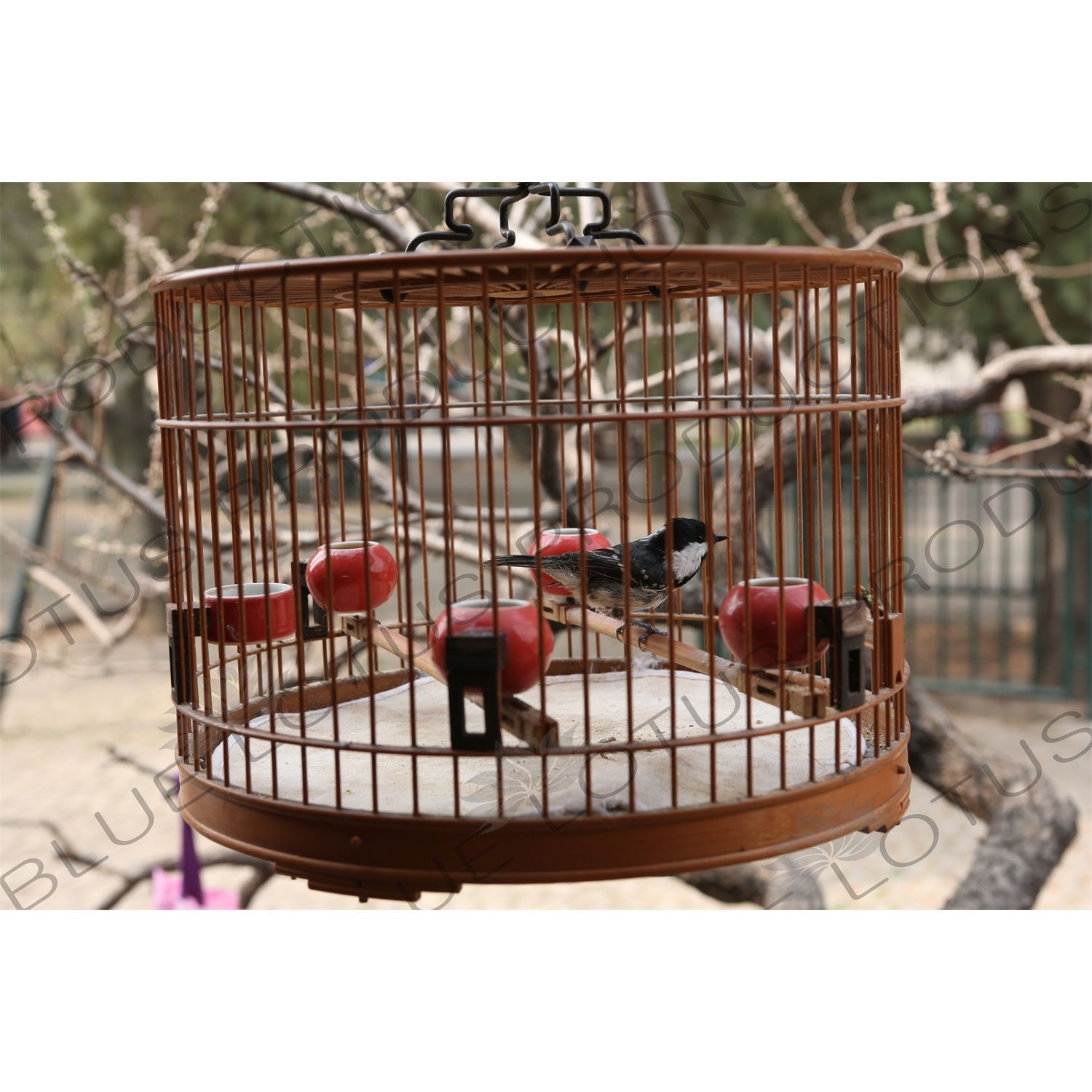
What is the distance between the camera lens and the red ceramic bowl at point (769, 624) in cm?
199

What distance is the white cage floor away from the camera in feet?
6.11

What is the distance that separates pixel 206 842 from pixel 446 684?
434 centimetres

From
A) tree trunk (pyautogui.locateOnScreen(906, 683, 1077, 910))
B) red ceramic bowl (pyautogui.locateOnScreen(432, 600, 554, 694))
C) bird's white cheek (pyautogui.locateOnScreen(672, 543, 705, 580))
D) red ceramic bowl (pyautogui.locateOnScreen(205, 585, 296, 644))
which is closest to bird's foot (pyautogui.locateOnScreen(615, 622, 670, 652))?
bird's white cheek (pyautogui.locateOnScreen(672, 543, 705, 580))

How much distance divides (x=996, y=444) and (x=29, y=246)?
6.77m

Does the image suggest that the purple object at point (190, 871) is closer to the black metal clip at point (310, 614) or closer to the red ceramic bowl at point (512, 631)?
the black metal clip at point (310, 614)

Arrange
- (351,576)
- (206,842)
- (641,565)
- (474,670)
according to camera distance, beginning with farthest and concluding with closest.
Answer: (206,842) → (351,576) → (641,565) → (474,670)

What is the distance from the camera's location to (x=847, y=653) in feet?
6.32

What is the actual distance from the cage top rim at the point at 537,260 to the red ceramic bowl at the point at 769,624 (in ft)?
1.82

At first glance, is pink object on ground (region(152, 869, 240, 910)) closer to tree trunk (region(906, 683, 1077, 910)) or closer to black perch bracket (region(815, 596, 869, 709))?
tree trunk (region(906, 683, 1077, 910))

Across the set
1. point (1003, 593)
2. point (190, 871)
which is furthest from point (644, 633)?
point (1003, 593)

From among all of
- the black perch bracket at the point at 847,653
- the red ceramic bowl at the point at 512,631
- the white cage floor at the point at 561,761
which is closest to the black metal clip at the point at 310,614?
the white cage floor at the point at 561,761

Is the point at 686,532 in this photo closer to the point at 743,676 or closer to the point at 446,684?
the point at 743,676

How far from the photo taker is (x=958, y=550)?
400 inches

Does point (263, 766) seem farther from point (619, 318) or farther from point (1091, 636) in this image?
point (1091, 636)
